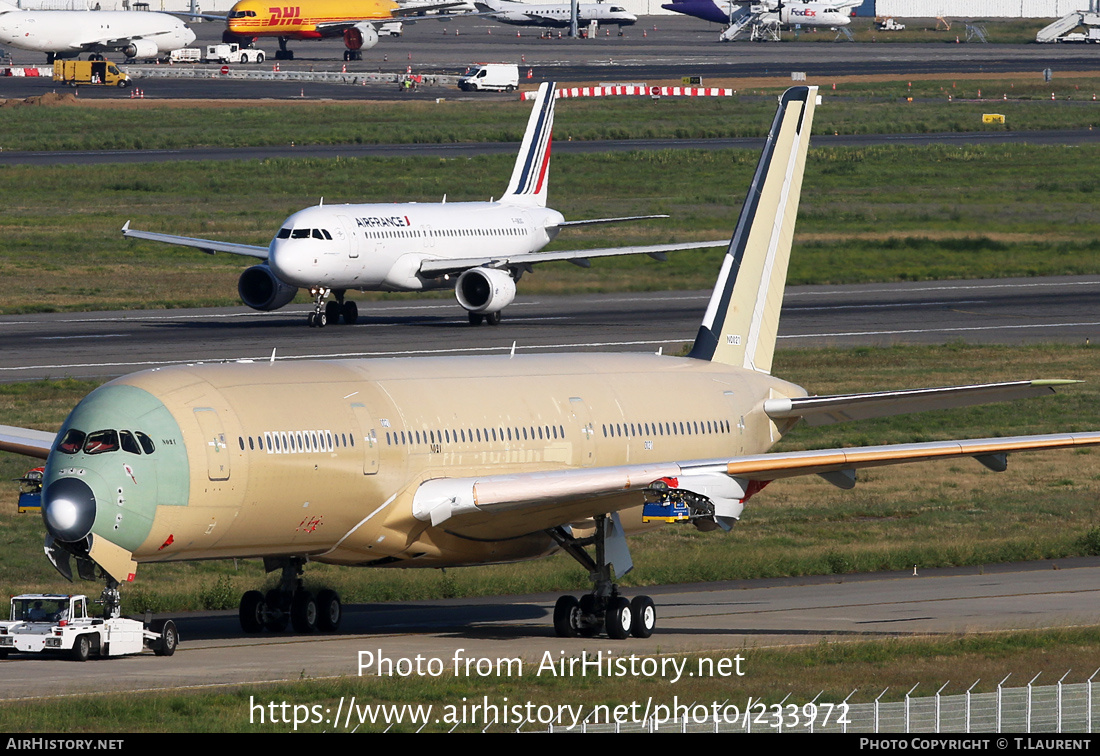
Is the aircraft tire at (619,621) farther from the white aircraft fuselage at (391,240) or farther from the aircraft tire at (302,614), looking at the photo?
the white aircraft fuselage at (391,240)

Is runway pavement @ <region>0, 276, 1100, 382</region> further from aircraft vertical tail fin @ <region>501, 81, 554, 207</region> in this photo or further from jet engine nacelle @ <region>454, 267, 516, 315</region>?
aircraft vertical tail fin @ <region>501, 81, 554, 207</region>

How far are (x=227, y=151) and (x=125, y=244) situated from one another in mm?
39258

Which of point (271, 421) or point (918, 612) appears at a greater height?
point (271, 421)

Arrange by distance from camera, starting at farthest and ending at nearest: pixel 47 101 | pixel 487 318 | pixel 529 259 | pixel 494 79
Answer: pixel 494 79
pixel 47 101
pixel 487 318
pixel 529 259

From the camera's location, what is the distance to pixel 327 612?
34.5m

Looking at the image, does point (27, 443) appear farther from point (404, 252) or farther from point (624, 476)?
point (404, 252)

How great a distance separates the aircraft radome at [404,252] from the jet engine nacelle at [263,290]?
42 mm

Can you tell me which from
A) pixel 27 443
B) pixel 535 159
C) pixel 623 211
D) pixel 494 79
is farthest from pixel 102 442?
pixel 494 79

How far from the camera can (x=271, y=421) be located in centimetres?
3061

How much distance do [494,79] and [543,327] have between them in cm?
10776

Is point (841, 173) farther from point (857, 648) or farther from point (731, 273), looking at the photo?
point (857, 648)

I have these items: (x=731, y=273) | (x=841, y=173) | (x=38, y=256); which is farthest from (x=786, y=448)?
(x=841, y=173)

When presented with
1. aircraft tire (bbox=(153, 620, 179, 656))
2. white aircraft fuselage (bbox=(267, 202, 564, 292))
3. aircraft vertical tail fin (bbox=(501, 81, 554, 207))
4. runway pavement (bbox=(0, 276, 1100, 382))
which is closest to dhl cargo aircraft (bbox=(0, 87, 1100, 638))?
aircraft tire (bbox=(153, 620, 179, 656))

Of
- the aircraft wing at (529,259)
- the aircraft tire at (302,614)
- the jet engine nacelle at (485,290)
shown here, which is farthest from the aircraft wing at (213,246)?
the aircraft tire at (302,614)
